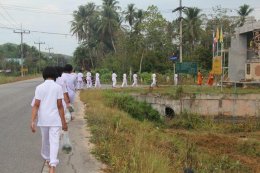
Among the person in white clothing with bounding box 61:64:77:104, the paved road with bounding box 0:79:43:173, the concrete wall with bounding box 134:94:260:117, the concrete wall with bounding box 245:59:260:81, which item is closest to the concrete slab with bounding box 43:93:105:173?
the paved road with bounding box 0:79:43:173

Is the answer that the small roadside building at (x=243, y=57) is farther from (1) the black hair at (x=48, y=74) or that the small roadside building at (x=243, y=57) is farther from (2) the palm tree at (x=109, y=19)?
(2) the palm tree at (x=109, y=19)

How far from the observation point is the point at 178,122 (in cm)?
2792

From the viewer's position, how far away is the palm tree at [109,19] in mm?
69375

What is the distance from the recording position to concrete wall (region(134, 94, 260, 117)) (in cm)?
2956

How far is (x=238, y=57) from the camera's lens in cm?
3850

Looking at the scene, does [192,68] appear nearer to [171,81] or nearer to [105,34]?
[171,81]

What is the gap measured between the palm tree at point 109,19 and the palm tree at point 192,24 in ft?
36.1

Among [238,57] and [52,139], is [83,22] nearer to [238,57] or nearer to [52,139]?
[238,57]

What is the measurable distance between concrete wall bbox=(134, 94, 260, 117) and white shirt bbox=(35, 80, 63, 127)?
23704 millimetres

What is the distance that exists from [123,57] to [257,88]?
2541cm

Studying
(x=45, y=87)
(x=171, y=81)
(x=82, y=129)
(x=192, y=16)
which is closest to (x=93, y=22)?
(x=192, y=16)

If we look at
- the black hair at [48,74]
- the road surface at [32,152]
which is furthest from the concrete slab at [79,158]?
the black hair at [48,74]

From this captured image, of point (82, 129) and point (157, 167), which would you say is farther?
point (82, 129)

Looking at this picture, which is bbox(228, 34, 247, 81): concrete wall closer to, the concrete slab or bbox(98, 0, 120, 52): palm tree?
the concrete slab
